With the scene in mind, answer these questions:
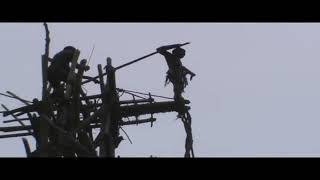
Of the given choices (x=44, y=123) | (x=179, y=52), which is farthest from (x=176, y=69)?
(x=44, y=123)

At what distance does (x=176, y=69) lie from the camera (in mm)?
14133

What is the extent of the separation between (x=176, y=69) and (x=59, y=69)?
108 inches

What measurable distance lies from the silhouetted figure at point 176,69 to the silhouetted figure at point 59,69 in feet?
7.48

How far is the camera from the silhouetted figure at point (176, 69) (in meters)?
14.1

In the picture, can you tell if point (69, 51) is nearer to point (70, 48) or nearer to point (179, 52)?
point (70, 48)

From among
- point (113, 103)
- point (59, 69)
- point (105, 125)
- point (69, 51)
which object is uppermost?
point (69, 51)

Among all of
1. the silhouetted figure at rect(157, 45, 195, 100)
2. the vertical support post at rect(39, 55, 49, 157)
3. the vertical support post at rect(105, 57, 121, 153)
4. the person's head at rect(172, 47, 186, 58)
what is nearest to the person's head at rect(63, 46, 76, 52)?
the vertical support post at rect(39, 55, 49, 157)

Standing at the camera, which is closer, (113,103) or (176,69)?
(176,69)

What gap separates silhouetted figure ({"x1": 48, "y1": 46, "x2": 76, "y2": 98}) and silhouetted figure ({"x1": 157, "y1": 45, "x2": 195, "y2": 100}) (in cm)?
228
